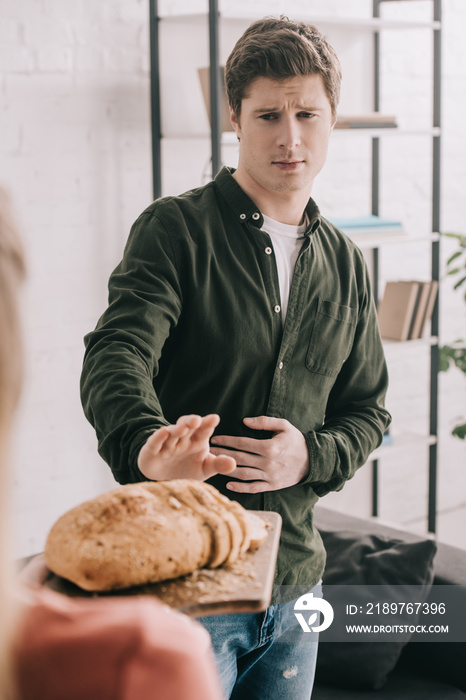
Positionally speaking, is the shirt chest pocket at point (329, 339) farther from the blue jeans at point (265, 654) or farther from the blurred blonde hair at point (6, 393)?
the blurred blonde hair at point (6, 393)

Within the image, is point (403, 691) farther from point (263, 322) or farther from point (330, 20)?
point (330, 20)

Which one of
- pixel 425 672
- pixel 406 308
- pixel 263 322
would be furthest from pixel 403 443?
pixel 263 322

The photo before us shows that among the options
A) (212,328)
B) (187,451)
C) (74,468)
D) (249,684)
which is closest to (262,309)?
(212,328)

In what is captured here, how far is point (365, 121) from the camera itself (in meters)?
3.06

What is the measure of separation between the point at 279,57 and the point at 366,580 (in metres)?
1.39

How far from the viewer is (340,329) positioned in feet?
4.99

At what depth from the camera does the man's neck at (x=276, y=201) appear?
1.49 meters

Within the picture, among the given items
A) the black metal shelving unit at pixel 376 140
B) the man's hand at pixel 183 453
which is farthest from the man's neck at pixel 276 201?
the black metal shelving unit at pixel 376 140

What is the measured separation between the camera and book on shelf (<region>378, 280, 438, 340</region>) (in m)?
3.29

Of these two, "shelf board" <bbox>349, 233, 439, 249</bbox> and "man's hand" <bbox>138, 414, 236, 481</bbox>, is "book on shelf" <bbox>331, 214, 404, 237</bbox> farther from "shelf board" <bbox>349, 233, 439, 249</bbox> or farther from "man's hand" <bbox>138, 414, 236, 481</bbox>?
"man's hand" <bbox>138, 414, 236, 481</bbox>

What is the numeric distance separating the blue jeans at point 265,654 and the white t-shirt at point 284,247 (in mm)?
544

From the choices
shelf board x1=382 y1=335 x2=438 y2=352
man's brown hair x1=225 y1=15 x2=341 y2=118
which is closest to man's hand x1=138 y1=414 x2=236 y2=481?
man's brown hair x1=225 y1=15 x2=341 y2=118

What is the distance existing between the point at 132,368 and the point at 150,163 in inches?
71.8

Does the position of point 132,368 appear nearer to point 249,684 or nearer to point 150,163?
point 249,684
